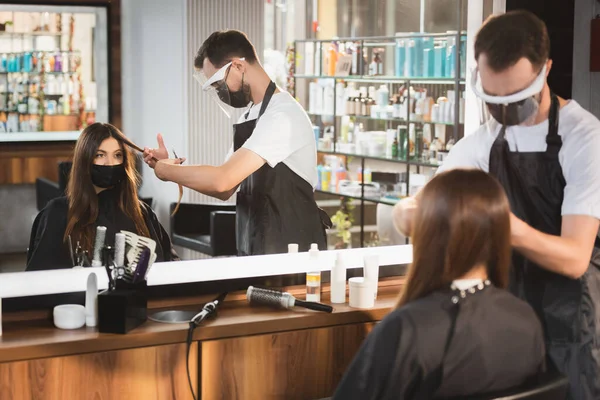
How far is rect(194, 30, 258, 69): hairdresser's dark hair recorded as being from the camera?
9.65 ft

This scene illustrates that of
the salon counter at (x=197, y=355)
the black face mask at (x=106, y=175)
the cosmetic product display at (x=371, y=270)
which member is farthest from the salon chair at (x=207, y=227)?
the cosmetic product display at (x=371, y=270)

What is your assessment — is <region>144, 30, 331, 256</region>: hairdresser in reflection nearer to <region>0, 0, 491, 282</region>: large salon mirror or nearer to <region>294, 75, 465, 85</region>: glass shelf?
<region>0, 0, 491, 282</region>: large salon mirror

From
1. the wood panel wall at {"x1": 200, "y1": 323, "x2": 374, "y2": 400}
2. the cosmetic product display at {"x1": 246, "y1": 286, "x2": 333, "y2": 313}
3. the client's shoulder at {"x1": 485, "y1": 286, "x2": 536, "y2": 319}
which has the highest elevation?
the client's shoulder at {"x1": 485, "y1": 286, "x2": 536, "y2": 319}

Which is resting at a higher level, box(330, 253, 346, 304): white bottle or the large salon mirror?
the large salon mirror

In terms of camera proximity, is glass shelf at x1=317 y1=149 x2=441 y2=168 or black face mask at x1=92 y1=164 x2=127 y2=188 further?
glass shelf at x1=317 y1=149 x2=441 y2=168

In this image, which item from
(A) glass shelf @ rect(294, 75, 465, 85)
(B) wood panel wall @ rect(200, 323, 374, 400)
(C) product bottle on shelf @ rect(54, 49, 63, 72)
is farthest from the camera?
(A) glass shelf @ rect(294, 75, 465, 85)

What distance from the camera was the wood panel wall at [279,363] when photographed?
92.9 inches

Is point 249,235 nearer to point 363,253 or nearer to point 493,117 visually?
point 363,253

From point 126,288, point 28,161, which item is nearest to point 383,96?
point 28,161

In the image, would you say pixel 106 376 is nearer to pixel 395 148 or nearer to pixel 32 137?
pixel 32 137

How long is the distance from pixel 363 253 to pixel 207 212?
0.59 metres

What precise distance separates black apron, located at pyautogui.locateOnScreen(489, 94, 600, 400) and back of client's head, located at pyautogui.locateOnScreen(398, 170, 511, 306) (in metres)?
0.51

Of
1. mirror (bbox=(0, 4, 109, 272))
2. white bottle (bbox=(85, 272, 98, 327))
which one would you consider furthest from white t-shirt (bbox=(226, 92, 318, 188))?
white bottle (bbox=(85, 272, 98, 327))

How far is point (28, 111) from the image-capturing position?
4164 mm
